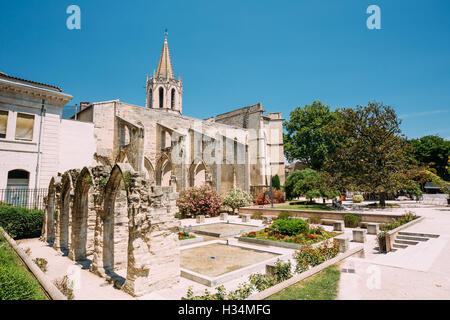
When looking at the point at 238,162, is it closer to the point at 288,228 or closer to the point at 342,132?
the point at 342,132

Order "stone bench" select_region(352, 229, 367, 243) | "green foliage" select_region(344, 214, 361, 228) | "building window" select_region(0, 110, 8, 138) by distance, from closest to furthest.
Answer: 1. "stone bench" select_region(352, 229, 367, 243)
2. "green foliage" select_region(344, 214, 361, 228)
3. "building window" select_region(0, 110, 8, 138)

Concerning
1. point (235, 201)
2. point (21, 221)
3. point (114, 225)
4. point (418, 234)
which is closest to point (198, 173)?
point (235, 201)

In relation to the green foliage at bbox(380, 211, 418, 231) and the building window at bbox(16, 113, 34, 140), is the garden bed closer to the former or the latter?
the green foliage at bbox(380, 211, 418, 231)

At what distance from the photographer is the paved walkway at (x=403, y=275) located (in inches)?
193

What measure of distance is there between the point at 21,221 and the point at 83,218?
5947 mm

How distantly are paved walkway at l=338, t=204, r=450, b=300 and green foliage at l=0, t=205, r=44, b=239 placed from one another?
14529 millimetres

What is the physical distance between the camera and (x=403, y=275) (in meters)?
6.02

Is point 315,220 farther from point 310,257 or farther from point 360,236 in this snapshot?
point 310,257

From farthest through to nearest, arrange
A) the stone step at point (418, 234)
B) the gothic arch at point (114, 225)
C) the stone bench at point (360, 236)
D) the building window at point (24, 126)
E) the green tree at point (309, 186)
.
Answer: the green tree at point (309, 186) → the building window at point (24, 126) → the stone bench at point (360, 236) → the stone step at point (418, 234) → the gothic arch at point (114, 225)

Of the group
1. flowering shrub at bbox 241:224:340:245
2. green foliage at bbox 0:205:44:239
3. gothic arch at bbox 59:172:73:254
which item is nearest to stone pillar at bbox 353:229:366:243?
flowering shrub at bbox 241:224:340:245

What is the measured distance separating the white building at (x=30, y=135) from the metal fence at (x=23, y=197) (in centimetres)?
6

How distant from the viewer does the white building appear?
1508cm

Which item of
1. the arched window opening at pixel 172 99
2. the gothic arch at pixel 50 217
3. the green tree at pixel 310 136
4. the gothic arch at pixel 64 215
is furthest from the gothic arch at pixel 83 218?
the arched window opening at pixel 172 99

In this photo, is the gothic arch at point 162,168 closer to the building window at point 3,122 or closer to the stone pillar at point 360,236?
the building window at point 3,122
